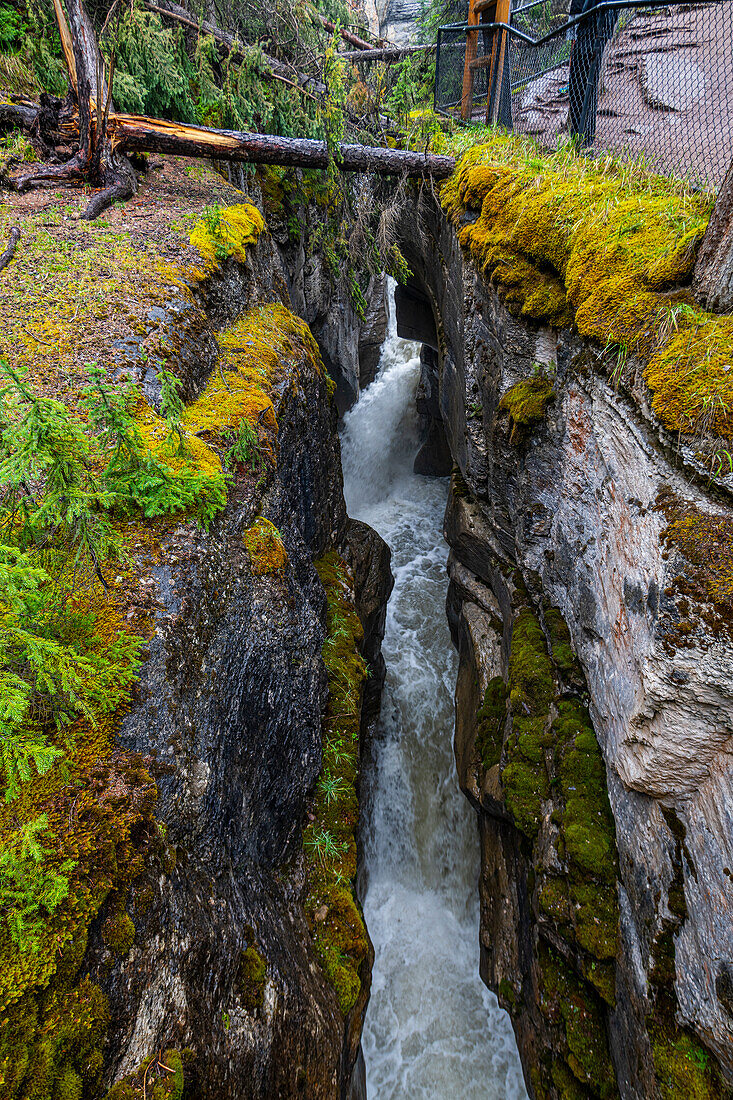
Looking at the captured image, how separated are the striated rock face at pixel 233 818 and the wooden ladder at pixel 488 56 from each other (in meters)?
7.31

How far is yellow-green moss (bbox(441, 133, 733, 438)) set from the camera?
313 centimetres

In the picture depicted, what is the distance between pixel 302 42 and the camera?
9328 millimetres

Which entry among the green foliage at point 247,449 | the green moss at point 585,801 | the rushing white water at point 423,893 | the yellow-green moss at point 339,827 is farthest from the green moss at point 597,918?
the green foliage at point 247,449

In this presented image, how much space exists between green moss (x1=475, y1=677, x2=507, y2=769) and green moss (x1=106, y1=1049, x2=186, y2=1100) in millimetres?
4378

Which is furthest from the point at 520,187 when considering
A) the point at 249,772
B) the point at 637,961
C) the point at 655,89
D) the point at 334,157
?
the point at 637,961

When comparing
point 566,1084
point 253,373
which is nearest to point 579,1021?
point 566,1084

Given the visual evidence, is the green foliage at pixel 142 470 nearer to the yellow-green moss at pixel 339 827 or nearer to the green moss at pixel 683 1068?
the yellow-green moss at pixel 339 827

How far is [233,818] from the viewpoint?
10.7ft

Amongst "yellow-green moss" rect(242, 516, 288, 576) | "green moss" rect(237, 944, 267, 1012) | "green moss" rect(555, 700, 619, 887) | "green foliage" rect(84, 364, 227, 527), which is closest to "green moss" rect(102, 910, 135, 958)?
"green moss" rect(237, 944, 267, 1012)

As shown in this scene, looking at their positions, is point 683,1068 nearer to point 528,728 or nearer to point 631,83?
point 528,728

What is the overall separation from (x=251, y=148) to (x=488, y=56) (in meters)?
6.42

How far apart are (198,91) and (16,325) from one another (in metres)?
7.45

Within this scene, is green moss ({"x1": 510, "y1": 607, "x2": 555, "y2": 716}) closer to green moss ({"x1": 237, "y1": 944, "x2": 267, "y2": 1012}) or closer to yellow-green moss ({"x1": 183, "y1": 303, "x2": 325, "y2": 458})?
green moss ({"x1": 237, "y1": 944, "x2": 267, "y2": 1012})

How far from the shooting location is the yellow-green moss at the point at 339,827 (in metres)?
3.88
